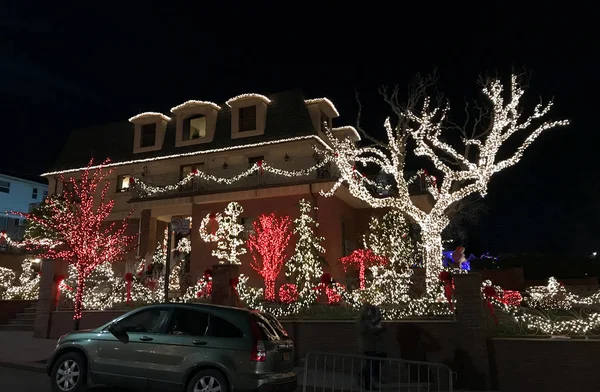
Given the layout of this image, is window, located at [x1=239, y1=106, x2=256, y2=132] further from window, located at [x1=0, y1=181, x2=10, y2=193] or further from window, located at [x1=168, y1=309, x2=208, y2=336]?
window, located at [x1=0, y1=181, x2=10, y2=193]

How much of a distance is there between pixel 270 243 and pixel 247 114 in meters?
7.29

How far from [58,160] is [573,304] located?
2665 cm

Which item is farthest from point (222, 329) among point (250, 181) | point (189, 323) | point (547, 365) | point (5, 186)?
point (5, 186)

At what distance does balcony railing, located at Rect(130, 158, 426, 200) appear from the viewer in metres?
19.0

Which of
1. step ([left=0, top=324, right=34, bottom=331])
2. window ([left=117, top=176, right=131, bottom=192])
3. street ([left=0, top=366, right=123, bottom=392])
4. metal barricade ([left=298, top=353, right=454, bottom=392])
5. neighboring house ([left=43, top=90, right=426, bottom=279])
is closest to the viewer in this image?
street ([left=0, top=366, right=123, bottom=392])

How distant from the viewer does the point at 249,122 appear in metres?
21.9

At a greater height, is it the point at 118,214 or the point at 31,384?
the point at 118,214

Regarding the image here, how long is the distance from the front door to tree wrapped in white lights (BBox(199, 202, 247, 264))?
11.4 metres

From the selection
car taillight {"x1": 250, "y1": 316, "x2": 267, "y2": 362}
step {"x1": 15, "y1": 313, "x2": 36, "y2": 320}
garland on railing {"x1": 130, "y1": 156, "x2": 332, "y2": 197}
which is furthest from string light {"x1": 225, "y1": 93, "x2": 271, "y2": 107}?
car taillight {"x1": 250, "y1": 316, "x2": 267, "y2": 362}

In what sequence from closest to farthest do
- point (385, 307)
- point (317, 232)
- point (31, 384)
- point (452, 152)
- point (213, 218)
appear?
point (31, 384) → point (385, 307) → point (452, 152) → point (317, 232) → point (213, 218)

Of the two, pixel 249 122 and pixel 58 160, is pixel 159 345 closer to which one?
pixel 249 122

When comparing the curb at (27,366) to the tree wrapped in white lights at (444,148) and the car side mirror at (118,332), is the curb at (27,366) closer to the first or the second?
the car side mirror at (118,332)

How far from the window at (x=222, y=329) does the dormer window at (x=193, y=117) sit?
16456 millimetres

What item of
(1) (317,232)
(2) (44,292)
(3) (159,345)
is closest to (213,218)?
(1) (317,232)
